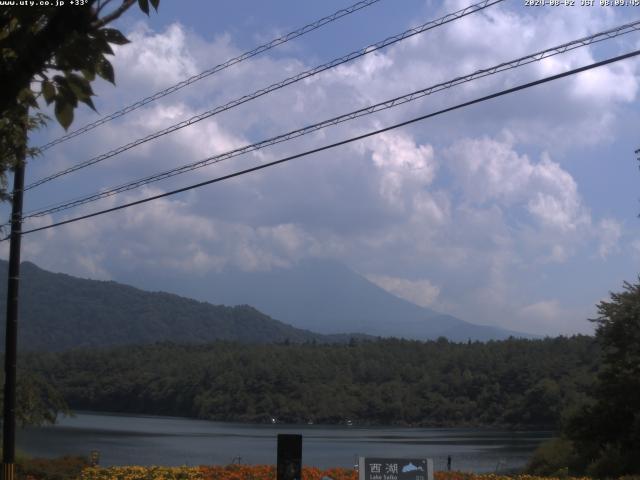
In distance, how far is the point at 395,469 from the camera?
1230 cm

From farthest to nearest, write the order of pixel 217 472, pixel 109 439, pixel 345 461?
1. pixel 109 439
2. pixel 345 461
3. pixel 217 472

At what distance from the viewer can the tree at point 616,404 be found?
24812mm

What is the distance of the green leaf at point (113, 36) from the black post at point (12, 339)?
1376cm

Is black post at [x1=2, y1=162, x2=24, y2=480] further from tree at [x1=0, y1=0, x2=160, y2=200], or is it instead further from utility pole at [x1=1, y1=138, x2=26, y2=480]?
tree at [x1=0, y1=0, x2=160, y2=200]

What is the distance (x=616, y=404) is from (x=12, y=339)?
672 inches

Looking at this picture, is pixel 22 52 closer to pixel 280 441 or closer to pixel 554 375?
pixel 280 441

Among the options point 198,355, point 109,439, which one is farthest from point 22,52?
point 198,355

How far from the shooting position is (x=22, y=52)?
3938 millimetres

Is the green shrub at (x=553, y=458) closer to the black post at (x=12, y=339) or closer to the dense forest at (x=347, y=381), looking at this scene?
the black post at (x=12, y=339)

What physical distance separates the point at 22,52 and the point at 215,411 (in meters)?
84.7

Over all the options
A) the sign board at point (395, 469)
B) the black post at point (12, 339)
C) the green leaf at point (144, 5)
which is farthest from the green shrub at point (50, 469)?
the green leaf at point (144, 5)

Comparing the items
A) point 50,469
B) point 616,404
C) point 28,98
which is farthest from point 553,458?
point 28,98

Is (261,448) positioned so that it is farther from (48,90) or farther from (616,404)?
(48,90)

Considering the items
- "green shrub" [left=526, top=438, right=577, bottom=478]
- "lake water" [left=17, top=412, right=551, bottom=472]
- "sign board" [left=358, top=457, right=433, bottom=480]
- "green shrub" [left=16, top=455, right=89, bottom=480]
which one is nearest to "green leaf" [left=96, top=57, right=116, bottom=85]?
"sign board" [left=358, top=457, right=433, bottom=480]
